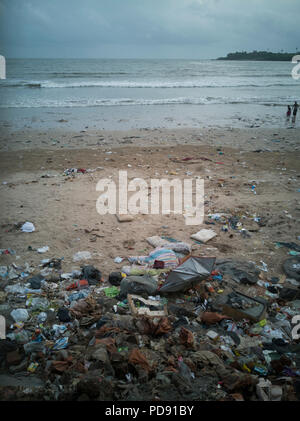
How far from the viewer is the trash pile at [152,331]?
188 cm

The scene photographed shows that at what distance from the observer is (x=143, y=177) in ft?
19.8

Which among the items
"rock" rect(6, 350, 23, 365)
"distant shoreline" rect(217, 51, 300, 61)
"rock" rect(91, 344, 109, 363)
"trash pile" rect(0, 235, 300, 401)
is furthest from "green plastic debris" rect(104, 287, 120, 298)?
"distant shoreline" rect(217, 51, 300, 61)

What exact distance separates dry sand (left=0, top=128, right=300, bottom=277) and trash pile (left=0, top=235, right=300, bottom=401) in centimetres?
35

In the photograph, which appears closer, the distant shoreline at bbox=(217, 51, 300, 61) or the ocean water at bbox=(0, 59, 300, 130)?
the ocean water at bbox=(0, 59, 300, 130)

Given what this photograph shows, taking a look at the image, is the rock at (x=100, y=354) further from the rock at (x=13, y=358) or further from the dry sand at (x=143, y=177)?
the dry sand at (x=143, y=177)

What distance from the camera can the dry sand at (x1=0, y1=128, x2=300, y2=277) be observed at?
3.72 metres

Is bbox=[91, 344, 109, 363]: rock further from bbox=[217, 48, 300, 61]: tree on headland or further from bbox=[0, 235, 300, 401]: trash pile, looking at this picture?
bbox=[217, 48, 300, 61]: tree on headland

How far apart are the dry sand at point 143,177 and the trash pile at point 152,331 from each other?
354 mm

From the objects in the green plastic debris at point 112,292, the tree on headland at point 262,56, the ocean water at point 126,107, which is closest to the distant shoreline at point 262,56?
the tree on headland at point 262,56

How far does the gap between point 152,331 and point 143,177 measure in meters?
4.13

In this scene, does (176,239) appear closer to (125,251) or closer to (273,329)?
(125,251)

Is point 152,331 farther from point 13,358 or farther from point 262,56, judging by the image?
point 262,56

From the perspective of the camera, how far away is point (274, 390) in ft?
6.23

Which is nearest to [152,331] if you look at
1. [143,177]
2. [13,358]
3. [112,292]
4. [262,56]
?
[112,292]
